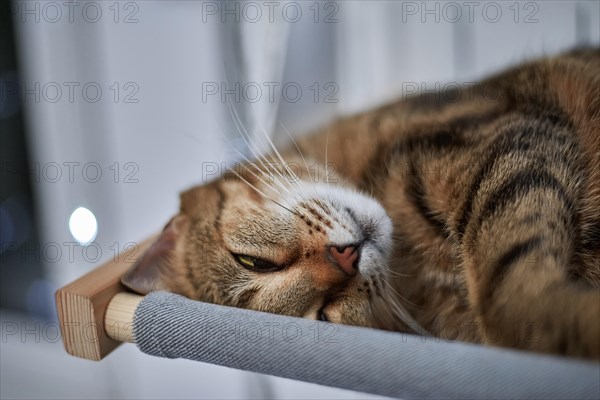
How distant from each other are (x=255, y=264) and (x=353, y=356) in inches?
14.7

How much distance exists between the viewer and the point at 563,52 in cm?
123

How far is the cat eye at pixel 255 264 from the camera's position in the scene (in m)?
0.96

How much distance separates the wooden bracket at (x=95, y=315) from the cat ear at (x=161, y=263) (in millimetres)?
49

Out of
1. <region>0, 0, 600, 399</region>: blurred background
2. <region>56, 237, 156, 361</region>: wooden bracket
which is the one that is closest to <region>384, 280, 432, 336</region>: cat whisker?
<region>56, 237, 156, 361</region>: wooden bracket

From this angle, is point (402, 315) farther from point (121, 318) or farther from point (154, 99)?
point (154, 99)

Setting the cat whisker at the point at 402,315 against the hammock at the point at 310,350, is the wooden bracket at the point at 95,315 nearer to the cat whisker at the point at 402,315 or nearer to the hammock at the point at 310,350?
the hammock at the point at 310,350

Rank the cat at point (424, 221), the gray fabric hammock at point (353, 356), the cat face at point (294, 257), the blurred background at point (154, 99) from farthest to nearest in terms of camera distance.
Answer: the blurred background at point (154, 99) < the cat face at point (294, 257) < the cat at point (424, 221) < the gray fabric hammock at point (353, 356)

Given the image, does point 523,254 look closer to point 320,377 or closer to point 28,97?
point 320,377

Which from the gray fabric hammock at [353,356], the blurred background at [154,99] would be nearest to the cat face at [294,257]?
the gray fabric hammock at [353,356]

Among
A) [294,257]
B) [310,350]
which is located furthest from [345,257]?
[310,350]

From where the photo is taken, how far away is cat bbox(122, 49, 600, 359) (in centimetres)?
82

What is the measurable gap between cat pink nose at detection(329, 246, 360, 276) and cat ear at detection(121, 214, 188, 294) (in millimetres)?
309

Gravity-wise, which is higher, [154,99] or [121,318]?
[154,99]

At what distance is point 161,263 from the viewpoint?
3.43ft
